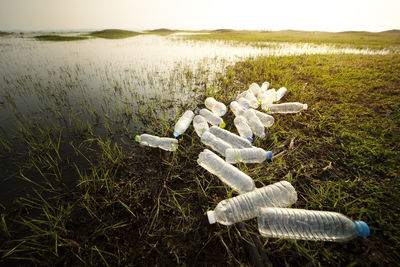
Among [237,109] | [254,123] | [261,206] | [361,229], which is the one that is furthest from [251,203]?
[237,109]

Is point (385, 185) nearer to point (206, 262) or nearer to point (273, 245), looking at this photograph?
point (273, 245)

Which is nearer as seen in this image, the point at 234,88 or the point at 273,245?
the point at 273,245

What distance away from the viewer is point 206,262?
111 cm

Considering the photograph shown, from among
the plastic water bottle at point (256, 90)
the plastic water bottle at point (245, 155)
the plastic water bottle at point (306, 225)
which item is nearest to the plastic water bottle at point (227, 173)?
the plastic water bottle at point (245, 155)

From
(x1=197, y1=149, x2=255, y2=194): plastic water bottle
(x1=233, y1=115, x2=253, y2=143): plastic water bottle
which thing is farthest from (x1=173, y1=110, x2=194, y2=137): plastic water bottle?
(x1=233, y1=115, x2=253, y2=143): plastic water bottle

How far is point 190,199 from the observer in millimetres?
1528

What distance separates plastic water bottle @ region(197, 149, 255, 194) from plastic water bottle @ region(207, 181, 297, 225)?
95mm

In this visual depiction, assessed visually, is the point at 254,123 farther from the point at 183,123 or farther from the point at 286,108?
the point at 183,123

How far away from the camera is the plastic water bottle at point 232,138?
2077 mm

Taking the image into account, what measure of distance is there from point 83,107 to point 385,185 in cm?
471

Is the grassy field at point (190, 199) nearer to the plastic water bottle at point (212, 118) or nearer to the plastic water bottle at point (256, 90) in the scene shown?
the plastic water bottle at point (212, 118)

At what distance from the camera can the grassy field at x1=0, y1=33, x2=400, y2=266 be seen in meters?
1.12

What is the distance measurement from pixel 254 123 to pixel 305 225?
1524mm

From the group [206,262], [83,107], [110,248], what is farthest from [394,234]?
[83,107]
